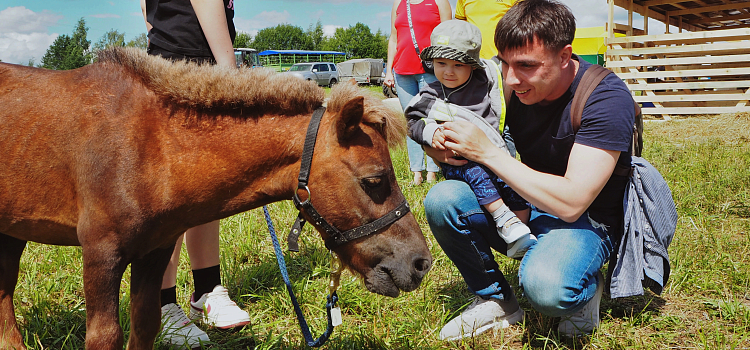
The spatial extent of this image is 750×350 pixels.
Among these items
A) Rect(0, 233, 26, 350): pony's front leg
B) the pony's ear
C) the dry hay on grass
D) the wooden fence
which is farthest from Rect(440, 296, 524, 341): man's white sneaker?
the wooden fence

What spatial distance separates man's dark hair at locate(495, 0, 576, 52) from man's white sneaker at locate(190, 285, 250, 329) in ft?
7.11

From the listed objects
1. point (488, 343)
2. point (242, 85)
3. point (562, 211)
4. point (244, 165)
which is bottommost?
point (488, 343)

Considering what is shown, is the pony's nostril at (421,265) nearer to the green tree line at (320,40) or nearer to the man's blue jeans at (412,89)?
the man's blue jeans at (412,89)

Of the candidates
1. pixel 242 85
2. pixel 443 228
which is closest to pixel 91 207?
pixel 242 85

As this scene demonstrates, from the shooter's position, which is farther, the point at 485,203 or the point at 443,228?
the point at 443,228

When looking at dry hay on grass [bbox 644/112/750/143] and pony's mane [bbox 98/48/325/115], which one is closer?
pony's mane [bbox 98/48/325/115]

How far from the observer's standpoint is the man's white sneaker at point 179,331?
2809 mm

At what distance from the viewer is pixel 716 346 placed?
255cm

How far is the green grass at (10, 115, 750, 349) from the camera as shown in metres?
2.77

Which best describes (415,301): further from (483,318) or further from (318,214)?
(318,214)

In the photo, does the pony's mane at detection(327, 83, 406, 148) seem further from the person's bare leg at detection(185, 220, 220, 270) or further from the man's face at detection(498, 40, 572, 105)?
the person's bare leg at detection(185, 220, 220, 270)

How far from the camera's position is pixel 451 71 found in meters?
2.91

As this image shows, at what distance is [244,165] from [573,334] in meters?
2.01

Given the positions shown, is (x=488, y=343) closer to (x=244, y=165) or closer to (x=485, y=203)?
(x=485, y=203)
